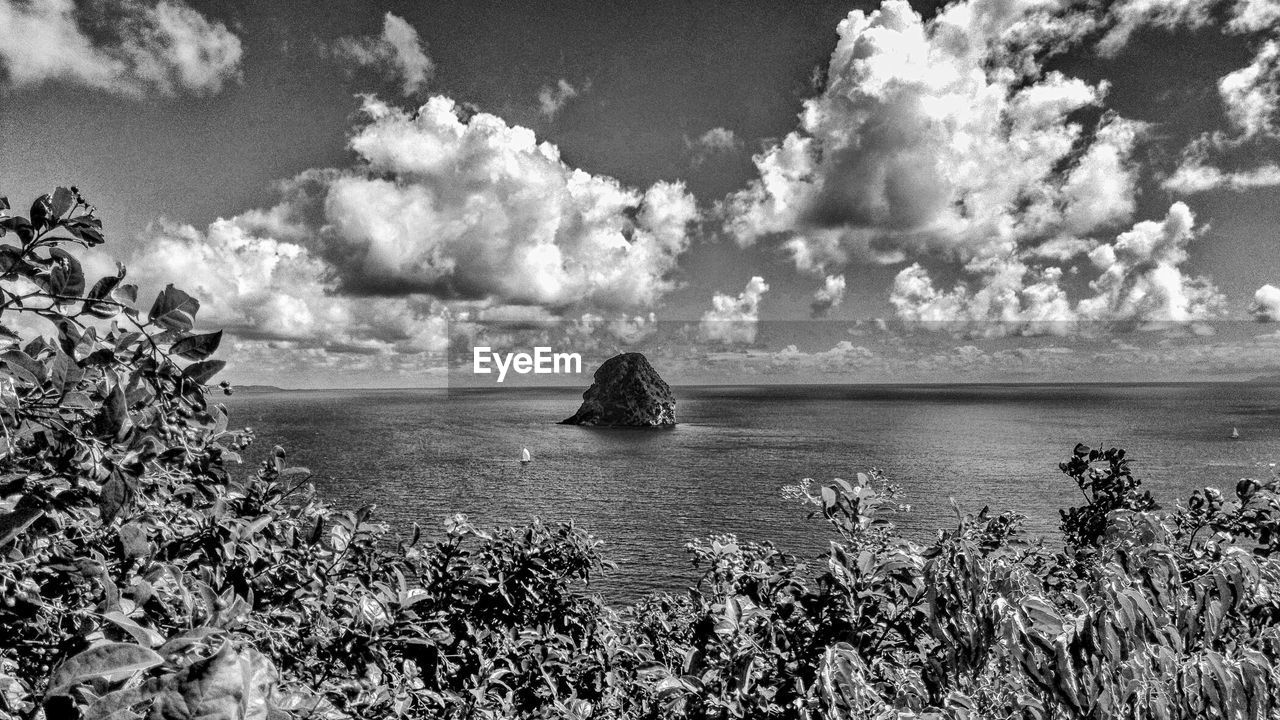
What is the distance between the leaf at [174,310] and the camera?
1715 millimetres

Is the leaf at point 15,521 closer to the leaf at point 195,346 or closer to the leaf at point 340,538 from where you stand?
the leaf at point 195,346

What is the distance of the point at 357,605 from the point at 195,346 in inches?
120

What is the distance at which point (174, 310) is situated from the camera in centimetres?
174

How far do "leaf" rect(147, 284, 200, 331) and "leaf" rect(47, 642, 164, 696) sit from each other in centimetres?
104

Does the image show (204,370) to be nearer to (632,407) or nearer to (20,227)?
(20,227)

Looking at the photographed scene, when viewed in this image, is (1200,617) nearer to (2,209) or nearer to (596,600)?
(2,209)

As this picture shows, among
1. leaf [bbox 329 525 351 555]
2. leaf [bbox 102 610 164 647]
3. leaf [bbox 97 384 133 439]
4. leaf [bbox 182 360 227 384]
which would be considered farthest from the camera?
leaf [bbox 329 525 351 555]

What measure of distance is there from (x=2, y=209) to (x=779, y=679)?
4.29 meters

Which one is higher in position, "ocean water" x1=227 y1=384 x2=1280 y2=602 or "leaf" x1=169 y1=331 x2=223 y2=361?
"leaf" x1=169 y1=331 x2=223 y2=361

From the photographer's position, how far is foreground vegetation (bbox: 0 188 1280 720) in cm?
159

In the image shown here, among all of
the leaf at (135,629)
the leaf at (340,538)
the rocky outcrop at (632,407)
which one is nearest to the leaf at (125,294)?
the leaf at (135,629)

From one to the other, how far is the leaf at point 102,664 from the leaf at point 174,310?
1.04m

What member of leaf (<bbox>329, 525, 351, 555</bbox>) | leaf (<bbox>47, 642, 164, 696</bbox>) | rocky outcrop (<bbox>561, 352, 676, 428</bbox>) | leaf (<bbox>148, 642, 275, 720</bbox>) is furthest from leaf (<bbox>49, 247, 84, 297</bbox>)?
rocky outcrop (<bbox>561, 352, 676, 428</bbox>)

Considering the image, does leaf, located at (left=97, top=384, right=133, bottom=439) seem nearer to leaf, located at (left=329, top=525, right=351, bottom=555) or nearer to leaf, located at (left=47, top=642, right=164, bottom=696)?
leaf, located at (left=47, top=642, right=164, bottom=696)
